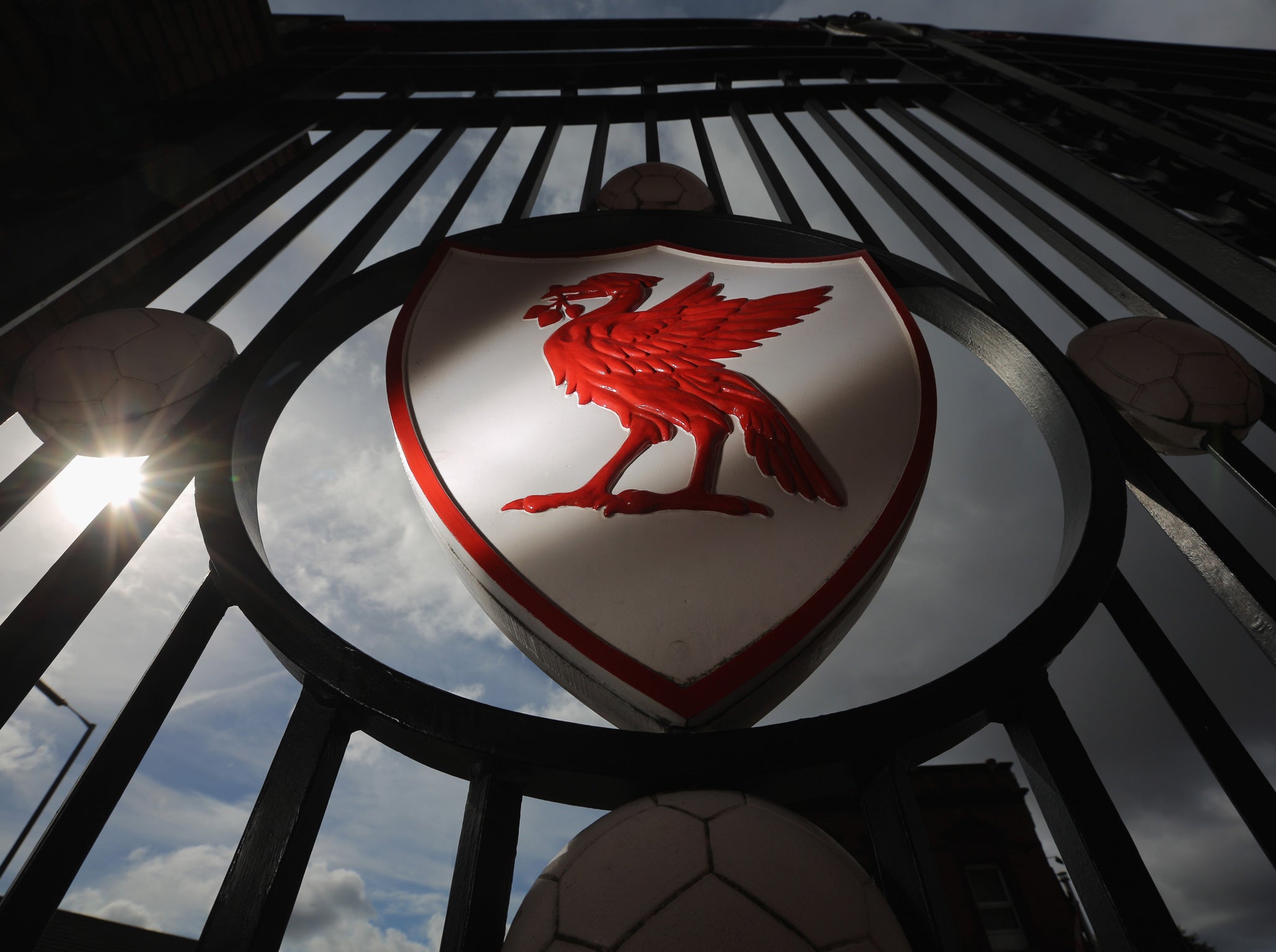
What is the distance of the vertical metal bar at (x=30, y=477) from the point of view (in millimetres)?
1455

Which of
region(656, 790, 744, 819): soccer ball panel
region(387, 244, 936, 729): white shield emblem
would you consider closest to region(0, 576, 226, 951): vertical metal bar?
region(387, 244, 936, 729): white shield emblem

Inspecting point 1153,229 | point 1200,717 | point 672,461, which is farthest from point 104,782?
point 1153,229

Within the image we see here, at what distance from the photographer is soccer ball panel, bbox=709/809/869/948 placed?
79 cm

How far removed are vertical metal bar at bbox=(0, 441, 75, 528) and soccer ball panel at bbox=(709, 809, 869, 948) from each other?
160 cm

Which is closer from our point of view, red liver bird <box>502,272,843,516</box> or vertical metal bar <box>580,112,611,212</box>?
red liver bird <box>502,272,843,516</box>

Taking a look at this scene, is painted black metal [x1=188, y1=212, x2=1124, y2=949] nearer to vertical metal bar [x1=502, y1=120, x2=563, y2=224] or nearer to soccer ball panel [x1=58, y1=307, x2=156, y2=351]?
soccer ball panel [x1=58, y1=307, x2=156, y2=351]

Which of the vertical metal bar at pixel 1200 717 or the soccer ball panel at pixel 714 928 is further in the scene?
the vertical metal bar at pixel 1200 717

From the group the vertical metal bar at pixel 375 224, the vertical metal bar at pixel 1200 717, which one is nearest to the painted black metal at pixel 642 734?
the vertical metal bar at pixel 1200 717

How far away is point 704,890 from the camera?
0.80 m

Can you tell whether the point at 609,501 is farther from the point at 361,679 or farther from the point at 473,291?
the point at 473,291

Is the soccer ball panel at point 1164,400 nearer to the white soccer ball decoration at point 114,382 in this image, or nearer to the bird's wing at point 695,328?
the bird's wing at point 695,328

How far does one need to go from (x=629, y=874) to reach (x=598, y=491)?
25.4 inches

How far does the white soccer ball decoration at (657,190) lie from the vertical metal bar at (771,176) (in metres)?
0.24

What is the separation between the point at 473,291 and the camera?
76.8 inches
